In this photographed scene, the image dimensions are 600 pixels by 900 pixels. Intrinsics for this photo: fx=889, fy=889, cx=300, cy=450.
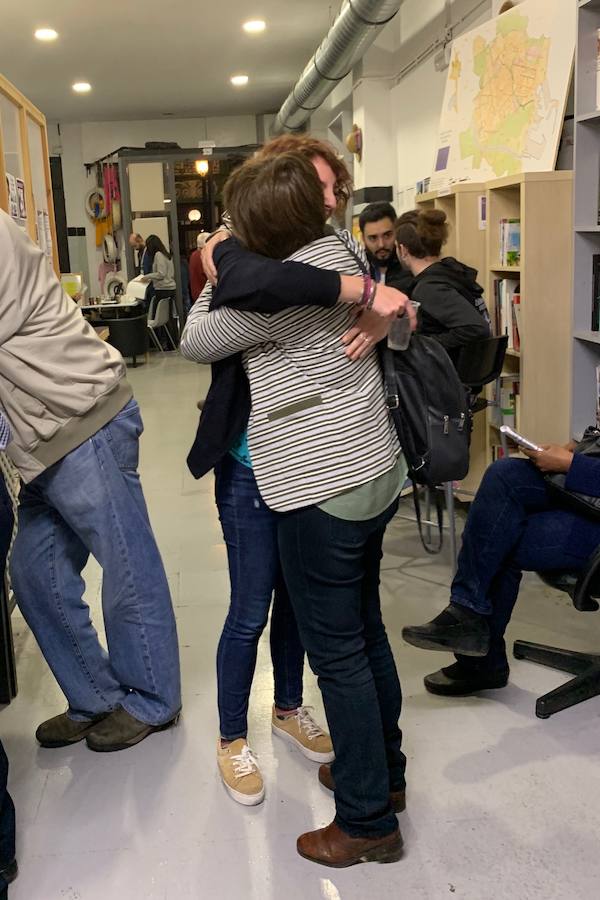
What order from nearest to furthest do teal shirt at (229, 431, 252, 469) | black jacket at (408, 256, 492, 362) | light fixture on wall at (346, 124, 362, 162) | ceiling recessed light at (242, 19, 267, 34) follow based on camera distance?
1. teal shirt at (229, 431, 252, 469)
2. black jacket at (408, 256, 492, 362)
3. ceiling recessed light at (242, 19, 267, 34)
4. light fixture on wall at (346, 124, 362, 162)

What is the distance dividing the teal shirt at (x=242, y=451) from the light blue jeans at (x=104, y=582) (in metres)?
0.42

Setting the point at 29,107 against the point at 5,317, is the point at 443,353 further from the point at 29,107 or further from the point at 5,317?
the point at 29,107

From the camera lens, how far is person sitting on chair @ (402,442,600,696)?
2332 mm

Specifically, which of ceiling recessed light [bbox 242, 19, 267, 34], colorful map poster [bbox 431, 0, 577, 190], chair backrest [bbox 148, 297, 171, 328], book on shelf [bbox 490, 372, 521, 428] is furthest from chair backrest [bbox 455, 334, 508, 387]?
chair backrest [bbox 148, 297, 171, 328]

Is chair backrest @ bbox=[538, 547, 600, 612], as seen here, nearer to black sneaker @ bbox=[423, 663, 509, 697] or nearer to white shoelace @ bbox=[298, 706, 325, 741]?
black sneaker @ bbox=[423, 663, 509, 697]

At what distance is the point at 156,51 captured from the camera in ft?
31.1

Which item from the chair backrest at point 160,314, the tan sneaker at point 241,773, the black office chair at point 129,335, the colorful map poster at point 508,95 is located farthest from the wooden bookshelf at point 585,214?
the chair backrest at point 160,314

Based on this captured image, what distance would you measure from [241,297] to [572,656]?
1.65 m

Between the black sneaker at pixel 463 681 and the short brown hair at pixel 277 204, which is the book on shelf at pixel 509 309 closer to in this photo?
the black sneaker at pixel 463 681

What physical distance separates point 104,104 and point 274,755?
39.7ft

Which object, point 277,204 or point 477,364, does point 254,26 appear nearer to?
point 477,364

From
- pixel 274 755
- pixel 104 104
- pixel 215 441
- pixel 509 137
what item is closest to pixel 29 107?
pixel 509 137

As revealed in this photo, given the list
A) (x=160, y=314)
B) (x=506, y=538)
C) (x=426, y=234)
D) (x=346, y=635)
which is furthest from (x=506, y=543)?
(x=160, y=314)

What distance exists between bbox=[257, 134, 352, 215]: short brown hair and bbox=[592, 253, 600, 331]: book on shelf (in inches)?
72.5
